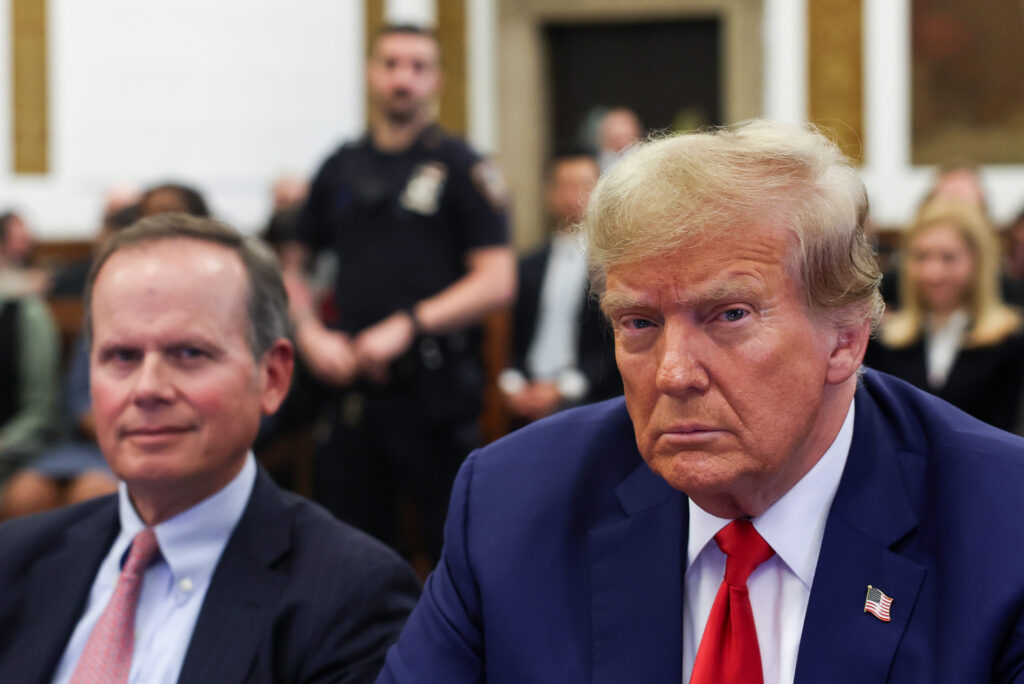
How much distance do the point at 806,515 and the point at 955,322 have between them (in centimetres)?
299

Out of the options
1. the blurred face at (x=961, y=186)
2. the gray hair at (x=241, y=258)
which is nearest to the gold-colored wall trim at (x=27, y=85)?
the blurred face at (x=961, y=186)

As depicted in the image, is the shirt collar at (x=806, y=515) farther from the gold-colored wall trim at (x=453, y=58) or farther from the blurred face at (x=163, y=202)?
the gold-colored wall trim at (x=453, y=58)

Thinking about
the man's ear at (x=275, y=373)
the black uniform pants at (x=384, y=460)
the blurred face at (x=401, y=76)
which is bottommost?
the black uniform pants at (x=384, y=460)

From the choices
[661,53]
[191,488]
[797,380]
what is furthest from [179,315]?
[661,53]

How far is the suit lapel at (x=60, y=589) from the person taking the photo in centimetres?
185

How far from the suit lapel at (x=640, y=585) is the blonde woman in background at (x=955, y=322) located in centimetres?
266

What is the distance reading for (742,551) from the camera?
1471 mm

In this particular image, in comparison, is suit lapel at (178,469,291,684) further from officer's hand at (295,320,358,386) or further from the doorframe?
the doorframe

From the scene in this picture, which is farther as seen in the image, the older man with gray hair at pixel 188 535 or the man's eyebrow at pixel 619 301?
the older man with gray hair at pixel 188 535

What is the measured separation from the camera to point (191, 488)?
6.33ft

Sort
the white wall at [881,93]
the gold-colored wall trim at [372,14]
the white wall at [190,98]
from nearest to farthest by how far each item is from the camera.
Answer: the white wall at [881,93] → the white wall at [190,98] → the gold-colored wall trim at [372,14]

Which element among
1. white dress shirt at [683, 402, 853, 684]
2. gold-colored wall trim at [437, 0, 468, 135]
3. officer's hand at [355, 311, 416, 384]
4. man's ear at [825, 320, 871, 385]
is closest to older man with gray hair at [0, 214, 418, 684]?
white dress shirt at [683, 402, 853, 684]

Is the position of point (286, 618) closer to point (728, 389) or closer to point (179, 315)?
point (179, 315)

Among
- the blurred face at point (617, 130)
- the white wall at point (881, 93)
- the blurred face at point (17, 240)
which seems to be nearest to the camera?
the blurred face at point (617, 130)
